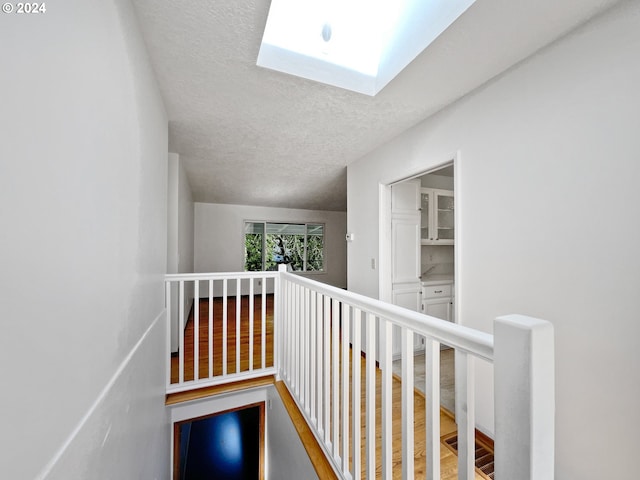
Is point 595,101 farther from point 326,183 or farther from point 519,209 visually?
point 326,183

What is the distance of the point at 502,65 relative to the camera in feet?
5.17

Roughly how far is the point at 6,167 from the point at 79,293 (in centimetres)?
39

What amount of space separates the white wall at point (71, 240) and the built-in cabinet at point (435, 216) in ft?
9.79

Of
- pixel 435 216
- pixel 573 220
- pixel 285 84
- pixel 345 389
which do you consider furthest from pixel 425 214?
pixel 345 389

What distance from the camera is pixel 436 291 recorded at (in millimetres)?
3211

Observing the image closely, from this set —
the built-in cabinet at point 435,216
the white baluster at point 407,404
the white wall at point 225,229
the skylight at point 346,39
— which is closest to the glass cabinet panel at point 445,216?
the built-in cabinet at point 435,216

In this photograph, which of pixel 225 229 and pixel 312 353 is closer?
pixel 312 353

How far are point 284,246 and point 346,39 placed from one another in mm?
4853

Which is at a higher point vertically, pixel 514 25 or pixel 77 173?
pixel 514 25

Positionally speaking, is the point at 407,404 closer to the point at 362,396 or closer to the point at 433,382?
the point at 433,382

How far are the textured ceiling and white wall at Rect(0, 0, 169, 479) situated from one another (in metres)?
0.34

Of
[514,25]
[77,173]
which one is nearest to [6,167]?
[77,173]

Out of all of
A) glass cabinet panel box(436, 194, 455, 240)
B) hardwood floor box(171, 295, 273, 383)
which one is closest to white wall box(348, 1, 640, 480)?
glass cabinet panel box(436, 194, 455, 240)

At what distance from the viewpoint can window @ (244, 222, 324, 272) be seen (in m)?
6.02
